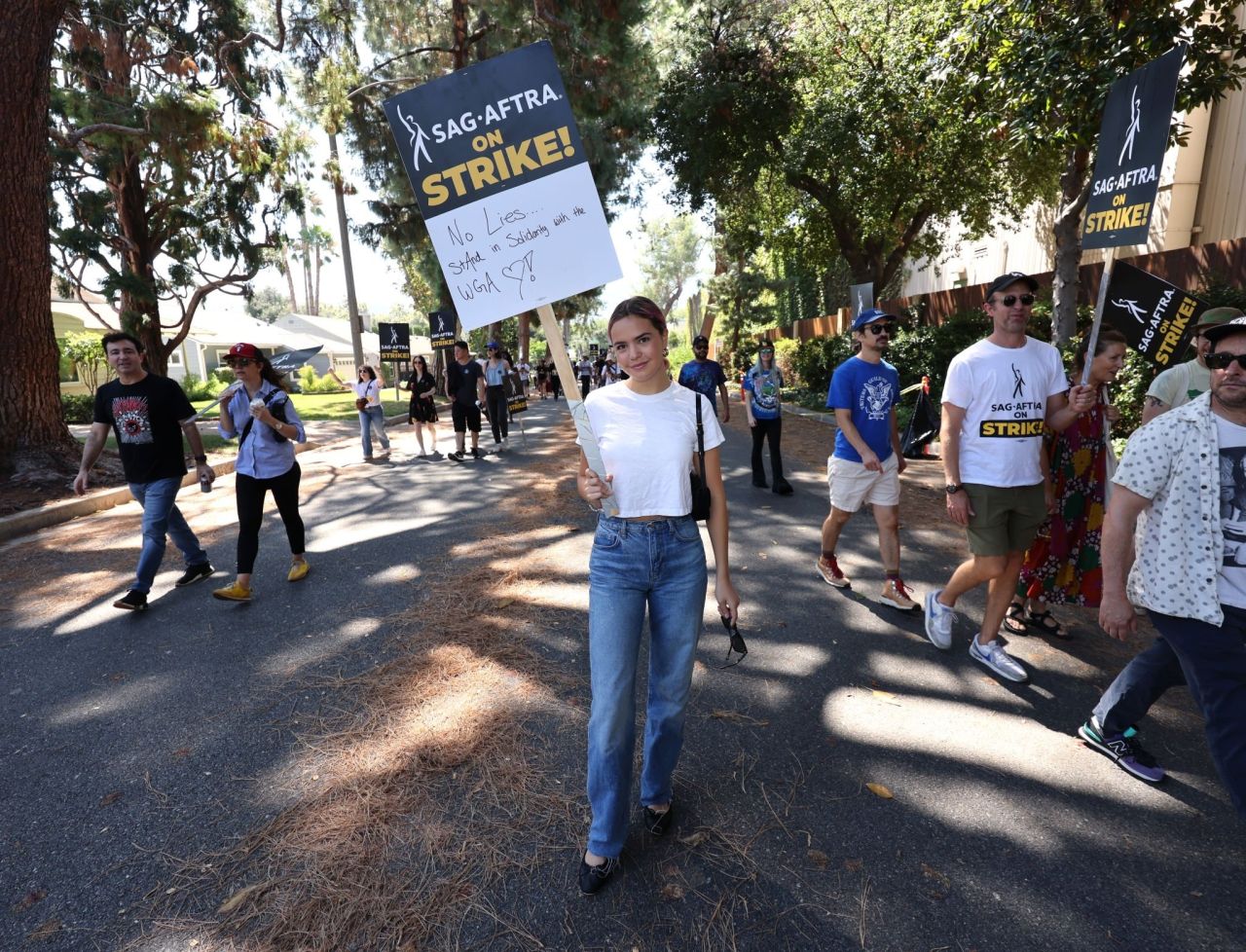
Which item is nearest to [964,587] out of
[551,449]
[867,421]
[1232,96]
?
[867,421]

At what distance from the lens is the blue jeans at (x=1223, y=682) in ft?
6.92

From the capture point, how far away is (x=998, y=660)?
3650 mm

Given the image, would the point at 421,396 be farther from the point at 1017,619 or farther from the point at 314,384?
the point at 314,384

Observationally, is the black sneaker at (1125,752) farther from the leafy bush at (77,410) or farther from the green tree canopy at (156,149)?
the leafy bush at (77,410)

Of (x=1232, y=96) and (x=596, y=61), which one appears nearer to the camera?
(x=1232, y=96)

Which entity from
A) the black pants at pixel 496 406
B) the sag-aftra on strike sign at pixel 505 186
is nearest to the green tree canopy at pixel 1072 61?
the sag-aftra on strike sign at pixel 505 186

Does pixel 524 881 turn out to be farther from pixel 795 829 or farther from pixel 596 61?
pixel 596 61

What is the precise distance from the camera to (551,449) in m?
12.5

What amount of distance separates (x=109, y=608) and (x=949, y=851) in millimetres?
5617

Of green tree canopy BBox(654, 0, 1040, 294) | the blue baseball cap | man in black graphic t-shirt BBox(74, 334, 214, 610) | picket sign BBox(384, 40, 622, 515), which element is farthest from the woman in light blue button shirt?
green tree canopy BBox(654, 0, 1040, 294)

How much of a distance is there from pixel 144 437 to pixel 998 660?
5.72m

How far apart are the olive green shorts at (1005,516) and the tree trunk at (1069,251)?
5595 millimetres

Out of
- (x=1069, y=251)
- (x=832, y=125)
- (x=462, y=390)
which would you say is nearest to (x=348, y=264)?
(x=462, y=390)

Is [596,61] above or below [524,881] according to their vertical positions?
above
